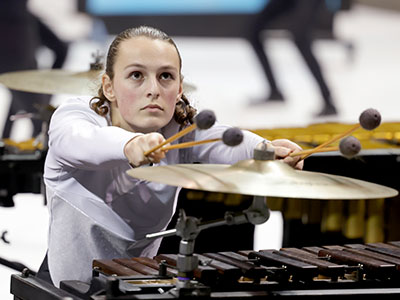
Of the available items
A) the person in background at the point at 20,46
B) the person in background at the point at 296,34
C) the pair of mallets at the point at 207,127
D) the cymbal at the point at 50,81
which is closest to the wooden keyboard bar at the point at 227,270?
the pair of mallets at the point at 207,127

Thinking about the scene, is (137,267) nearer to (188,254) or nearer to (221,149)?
(188,254)

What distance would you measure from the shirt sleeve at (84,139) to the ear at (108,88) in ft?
0.21

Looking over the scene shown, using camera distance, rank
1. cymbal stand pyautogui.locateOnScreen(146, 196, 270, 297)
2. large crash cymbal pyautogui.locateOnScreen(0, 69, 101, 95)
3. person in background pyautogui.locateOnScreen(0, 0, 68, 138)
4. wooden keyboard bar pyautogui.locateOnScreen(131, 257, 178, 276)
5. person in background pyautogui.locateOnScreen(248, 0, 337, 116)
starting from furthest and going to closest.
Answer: person in background pyautogui.locateOnScreen(248, 0, 337, 116) < person in background pyautogui.locateOnScreen(0, 0, 68, 138) < large crash cymbal pyautogui.locateOnScreen(0, 69, 101, 95) < wooden keyboard bar pyautogui.locateOnScreen(131, 257, 178, 276) < cymbal stand pyautogui.locateOnScreen(146, 196, 270, 297)

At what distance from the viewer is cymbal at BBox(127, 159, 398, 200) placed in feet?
5.90

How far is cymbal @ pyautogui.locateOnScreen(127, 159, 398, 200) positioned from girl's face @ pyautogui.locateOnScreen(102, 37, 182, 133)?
39 centimetres

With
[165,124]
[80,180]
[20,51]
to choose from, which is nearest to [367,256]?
[165,124]

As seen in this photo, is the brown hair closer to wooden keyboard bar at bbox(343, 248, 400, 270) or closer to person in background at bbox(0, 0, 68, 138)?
wooden keyboard bar at bbox(343, 248, 400, 270)

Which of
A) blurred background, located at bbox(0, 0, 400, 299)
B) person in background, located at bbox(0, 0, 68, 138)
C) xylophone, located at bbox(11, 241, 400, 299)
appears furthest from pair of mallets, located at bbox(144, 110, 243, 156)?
person in background, located at bbox(0, 0, 68, 138)

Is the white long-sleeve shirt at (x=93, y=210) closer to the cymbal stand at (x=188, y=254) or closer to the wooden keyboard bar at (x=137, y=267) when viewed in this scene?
the wooden keyboard bar at (x=137, y=267)

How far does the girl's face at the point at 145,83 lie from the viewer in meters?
2.36

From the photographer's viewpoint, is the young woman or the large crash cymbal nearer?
the young woman

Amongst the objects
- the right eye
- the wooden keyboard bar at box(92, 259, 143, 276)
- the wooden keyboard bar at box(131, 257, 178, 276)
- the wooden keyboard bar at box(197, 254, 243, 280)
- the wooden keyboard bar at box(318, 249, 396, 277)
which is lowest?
the wooden keyboard bar at box(92, 259, 143, 276)

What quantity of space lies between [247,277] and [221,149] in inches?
23.0

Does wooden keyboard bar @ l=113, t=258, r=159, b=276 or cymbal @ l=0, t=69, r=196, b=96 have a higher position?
cymbal @ l=0, t=69, r=196, b=96
